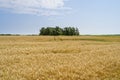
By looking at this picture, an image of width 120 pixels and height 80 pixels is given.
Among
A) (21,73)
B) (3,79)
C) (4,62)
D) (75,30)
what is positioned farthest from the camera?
(75,30)

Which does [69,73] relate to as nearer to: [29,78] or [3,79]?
[29,78]

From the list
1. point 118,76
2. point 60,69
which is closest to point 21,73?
point 60,69

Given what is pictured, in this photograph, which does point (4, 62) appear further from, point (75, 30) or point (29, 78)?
point (75, 30)

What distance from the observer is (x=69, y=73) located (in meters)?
11.8

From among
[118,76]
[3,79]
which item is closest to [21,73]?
[3,79]

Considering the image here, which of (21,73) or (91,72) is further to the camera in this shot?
(91,72)

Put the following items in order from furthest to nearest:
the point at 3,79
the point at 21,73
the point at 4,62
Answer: the point at 4,62, the point at 21,73, the point at 3,79

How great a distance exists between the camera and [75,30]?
107 m

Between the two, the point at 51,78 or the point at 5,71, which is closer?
the point at 51,78

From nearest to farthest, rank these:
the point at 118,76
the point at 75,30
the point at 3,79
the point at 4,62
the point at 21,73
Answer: the point at 3,79, the point at 21,73, the point at 118,76, the point at 4,62, the point at 75,30

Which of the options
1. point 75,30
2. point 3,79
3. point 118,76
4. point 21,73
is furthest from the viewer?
point 75,30

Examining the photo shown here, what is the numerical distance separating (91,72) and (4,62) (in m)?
5.38

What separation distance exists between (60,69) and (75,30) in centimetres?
9442

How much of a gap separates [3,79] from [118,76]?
5.54 m
